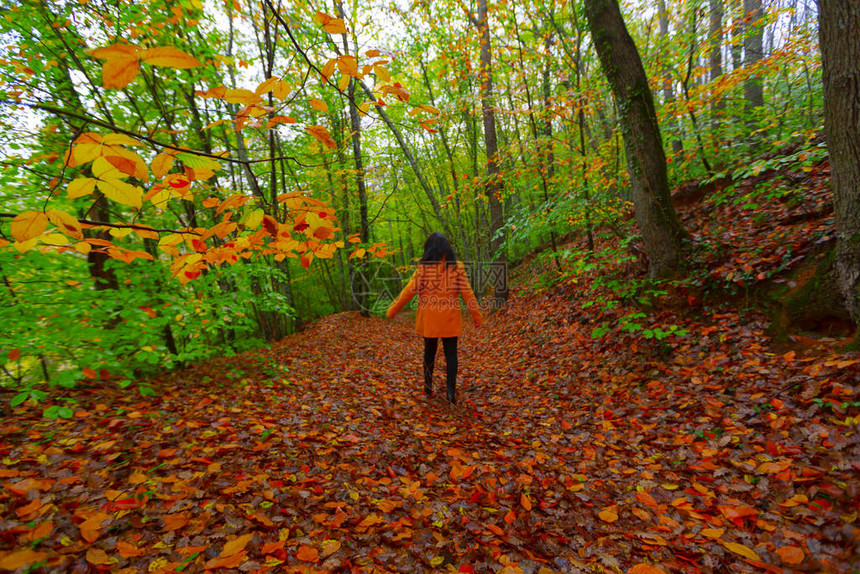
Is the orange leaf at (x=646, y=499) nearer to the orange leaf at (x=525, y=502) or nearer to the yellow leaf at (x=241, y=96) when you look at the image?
the orange leaf at (x=525, y=502)

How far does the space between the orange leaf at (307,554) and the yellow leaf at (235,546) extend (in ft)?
0.95

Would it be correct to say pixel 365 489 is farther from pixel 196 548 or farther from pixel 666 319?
pixel 666 319

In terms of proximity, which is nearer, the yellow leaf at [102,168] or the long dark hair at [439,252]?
the yellow leaf at [102,168]

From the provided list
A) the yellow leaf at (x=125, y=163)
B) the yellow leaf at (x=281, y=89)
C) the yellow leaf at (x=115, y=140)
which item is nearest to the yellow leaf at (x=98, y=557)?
the yellow leaf at (x=125, y=163)

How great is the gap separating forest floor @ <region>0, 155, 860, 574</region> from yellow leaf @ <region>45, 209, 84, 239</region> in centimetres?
143

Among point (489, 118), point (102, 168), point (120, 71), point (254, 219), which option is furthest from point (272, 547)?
point (489, 118)

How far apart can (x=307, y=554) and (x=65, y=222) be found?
2.01 metres

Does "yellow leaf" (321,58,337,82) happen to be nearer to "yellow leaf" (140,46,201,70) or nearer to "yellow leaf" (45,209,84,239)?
"yellow leaf" (140,46,201,70)

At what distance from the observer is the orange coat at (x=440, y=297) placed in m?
4.11

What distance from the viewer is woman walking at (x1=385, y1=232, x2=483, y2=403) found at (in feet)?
13.5

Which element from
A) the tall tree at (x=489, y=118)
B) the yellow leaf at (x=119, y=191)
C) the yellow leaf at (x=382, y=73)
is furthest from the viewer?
the tall tree at (x=489, y=118)

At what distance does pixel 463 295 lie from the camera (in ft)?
13.7

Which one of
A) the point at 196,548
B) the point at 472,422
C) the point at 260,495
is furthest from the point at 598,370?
the point at 196,548

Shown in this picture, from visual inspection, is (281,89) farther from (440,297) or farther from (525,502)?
(525,502)
